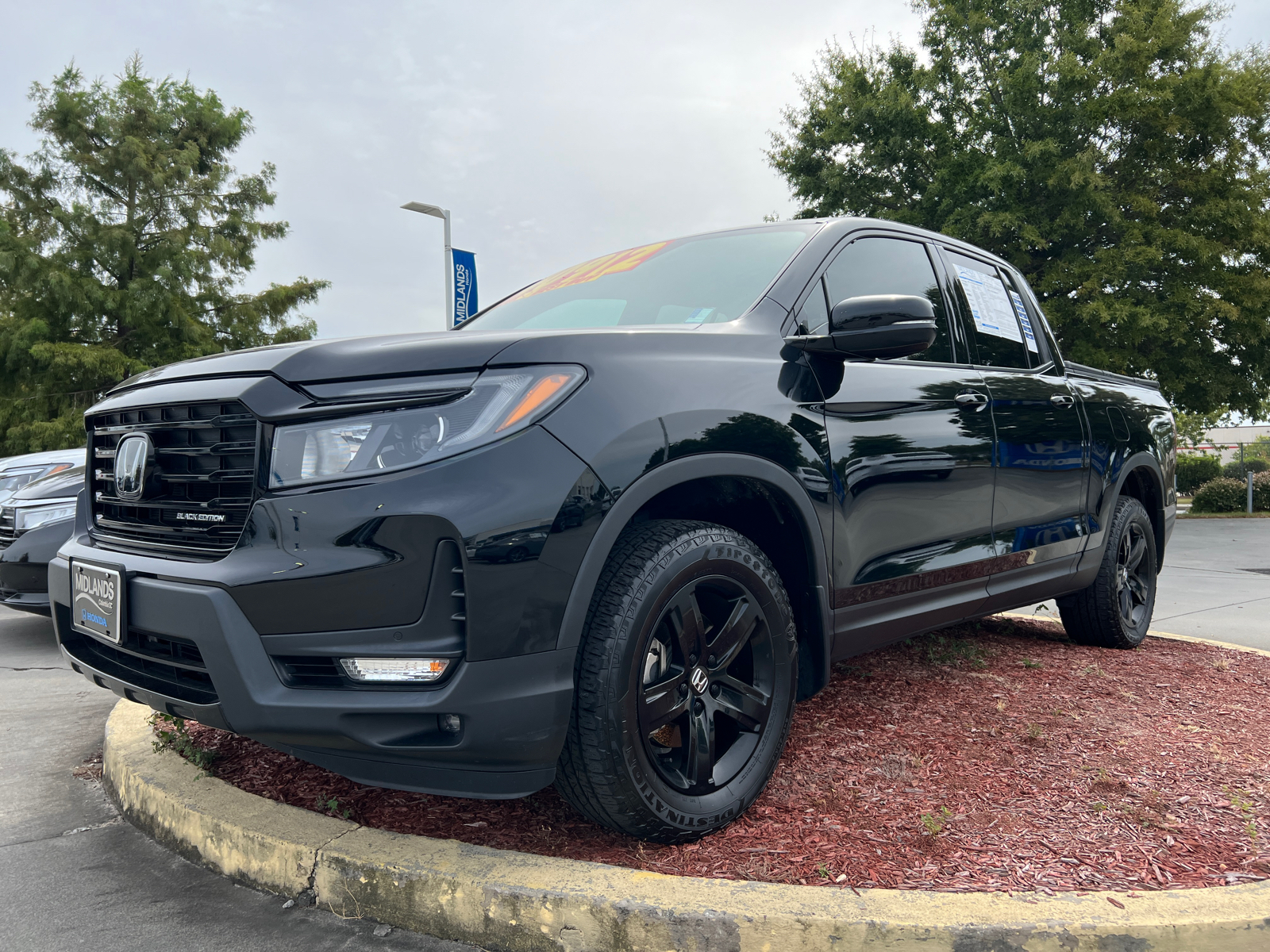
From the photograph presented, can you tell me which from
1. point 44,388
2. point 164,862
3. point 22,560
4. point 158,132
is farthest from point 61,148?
point 164,862

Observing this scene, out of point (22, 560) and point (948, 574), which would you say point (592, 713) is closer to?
point (948, 574)

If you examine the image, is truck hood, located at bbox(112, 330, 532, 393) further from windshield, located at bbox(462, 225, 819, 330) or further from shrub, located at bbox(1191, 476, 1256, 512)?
shrub, located at bbox(1191, 476, 1256, 512)

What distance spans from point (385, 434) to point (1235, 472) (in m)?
27.0

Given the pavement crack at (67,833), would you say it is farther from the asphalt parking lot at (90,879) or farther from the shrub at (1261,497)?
the shrub at (1261,497)

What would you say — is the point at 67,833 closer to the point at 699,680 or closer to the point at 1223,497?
the point at 699,680

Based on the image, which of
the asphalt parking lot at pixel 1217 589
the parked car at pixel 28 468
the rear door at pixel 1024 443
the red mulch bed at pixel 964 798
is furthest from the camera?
the parked car at pixel 28 468

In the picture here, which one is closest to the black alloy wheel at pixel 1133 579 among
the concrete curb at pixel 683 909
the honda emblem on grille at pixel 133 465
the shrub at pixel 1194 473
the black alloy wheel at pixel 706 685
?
the concrete curb at pixel 683 909

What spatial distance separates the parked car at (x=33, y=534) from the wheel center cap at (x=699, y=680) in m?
4.67

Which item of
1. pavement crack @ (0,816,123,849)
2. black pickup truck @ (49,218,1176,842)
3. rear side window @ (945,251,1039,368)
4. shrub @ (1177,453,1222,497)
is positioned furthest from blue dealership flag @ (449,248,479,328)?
shrub @ (1177,453,1222,497)

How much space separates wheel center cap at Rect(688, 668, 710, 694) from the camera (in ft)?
7.84

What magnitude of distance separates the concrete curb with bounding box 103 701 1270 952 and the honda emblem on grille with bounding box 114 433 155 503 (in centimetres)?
96

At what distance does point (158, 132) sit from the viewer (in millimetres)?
25828

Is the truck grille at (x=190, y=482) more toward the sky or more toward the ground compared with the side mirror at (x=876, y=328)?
more toward the ground

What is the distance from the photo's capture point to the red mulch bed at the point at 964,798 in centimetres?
228
